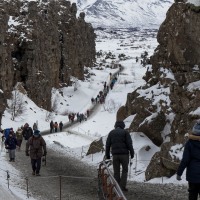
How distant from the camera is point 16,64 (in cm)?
5866

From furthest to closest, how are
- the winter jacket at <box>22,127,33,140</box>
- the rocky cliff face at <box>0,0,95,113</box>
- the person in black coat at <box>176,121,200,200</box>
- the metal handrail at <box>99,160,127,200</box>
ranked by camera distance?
the rocky cliff face at <box>0,0,95,113</box> < the winter jacket at <box>22,127,33,140</box> < the person in black coat at <box>176,121,200,200</box> < the metal handrail at <box>99,160,127,200</box>

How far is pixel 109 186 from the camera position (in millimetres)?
8320

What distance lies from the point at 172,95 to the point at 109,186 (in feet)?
33.1

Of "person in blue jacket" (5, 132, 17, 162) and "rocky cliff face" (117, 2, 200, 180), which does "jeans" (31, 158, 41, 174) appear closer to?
"rocky cliff face" (117, 2, 200, 180)

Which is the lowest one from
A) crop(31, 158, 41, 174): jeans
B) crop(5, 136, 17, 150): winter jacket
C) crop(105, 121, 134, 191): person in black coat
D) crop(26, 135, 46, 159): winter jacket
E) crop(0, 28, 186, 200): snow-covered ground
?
crop(0, 28, 186, 200): snow-covered ground

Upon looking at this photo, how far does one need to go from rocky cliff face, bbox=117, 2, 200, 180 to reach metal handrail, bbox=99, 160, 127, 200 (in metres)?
4.88

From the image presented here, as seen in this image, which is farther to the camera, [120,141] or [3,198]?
[120,141]

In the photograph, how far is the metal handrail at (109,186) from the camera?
6.58 metres

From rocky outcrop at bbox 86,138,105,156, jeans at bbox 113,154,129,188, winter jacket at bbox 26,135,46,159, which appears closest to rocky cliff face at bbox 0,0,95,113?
rocky outcrop at bbox 86,138,105,156

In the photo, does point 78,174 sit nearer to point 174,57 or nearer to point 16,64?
point 174,57

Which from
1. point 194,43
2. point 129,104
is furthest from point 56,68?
point 194,43

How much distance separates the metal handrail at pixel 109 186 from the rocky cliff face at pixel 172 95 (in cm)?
488

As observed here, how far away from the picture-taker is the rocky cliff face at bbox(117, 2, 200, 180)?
1539 cm

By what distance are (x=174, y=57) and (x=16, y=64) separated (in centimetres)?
4209
